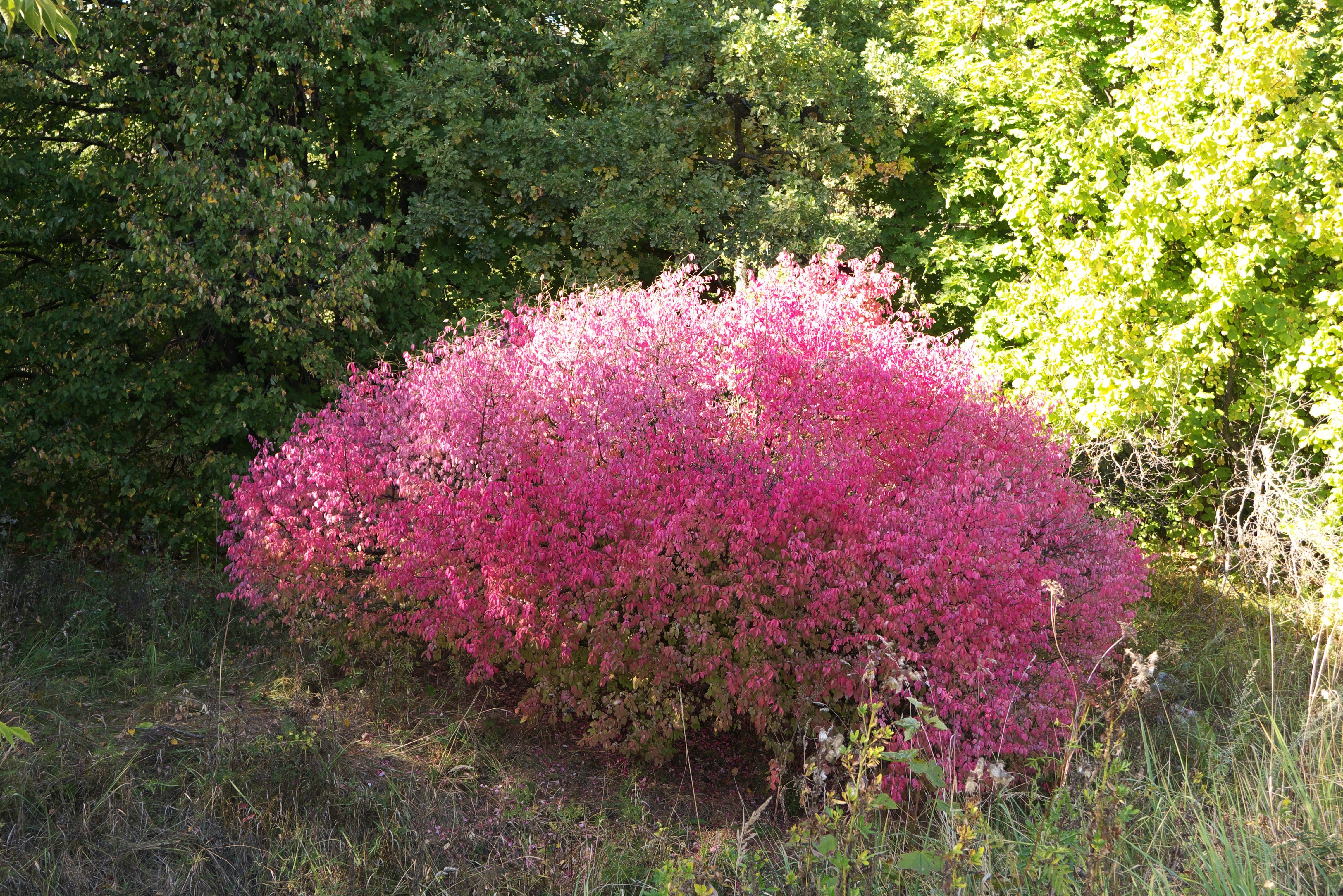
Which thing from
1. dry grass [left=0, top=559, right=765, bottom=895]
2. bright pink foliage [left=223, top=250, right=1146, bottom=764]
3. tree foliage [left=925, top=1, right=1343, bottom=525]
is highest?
tree foliage [left=925, top=1, right=1343, bottom=525]

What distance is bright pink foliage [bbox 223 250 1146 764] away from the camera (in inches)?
234

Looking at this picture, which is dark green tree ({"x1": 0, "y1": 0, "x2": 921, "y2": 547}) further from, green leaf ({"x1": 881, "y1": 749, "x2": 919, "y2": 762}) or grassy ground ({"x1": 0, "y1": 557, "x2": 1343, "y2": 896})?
green leaf ({"x1": 881, "y1": 749, "x2": 919, "y2": 762})

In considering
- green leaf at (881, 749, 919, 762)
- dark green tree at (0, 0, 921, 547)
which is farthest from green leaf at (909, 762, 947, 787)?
dark green tree at (0, 0, 921, 547)

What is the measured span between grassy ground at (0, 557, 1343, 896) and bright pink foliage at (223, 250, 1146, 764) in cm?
51

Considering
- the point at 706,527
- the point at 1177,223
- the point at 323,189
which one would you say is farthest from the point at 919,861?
the point at 323,189

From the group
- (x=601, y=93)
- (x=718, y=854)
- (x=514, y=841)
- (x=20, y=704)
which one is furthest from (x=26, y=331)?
(x=718, y=854)

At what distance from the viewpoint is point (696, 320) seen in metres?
7.39

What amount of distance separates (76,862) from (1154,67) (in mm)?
12960

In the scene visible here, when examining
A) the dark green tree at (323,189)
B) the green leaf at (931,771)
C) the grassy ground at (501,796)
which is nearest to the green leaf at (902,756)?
the green leaf at (931,771)

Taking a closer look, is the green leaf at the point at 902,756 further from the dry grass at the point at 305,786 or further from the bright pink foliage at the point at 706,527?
the dry grass at the point at 305,786

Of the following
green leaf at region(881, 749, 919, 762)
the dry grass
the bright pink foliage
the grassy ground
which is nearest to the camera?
green leaf at region(881, 749, 919, 762)

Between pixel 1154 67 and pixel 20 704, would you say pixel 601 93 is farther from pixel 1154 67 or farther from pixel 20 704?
pixel 20 704

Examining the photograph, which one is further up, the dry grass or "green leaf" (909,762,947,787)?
"green leaf" (909,762,947,787)

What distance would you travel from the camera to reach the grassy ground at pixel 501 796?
3.59 metres
